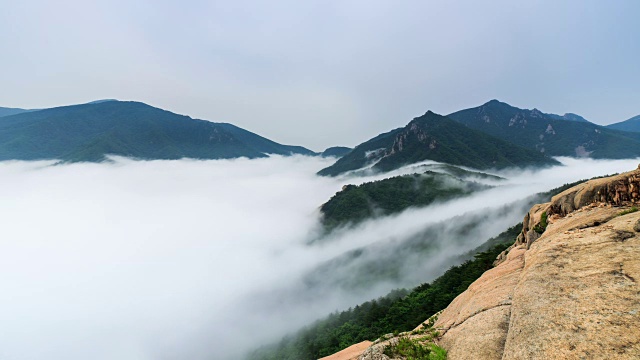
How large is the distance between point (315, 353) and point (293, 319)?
106 m

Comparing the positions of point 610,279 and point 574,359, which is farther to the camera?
point 610,279

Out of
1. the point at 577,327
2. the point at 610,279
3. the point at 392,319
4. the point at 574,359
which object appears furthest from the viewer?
the point at 392,319

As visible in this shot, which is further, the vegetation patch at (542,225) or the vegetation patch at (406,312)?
the vegetation patch at (406,312)

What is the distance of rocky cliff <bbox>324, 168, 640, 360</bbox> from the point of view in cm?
934

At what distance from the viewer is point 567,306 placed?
11.0 meters

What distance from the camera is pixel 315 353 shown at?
90.0m

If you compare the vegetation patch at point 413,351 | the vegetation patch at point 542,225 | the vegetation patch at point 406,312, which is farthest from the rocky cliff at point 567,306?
the vegetation patch at point 406,312

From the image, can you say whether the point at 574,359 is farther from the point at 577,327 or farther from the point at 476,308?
the point at 476,308

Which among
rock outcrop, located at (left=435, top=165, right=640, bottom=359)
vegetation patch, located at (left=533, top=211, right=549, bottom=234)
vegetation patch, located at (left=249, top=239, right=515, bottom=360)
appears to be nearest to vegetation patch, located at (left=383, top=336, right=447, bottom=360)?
rock outcrop, located at (left=435, top=165, right=640, bottom=359)

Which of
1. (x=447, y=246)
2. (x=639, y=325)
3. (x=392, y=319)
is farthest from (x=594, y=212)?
(x=447, y=246)

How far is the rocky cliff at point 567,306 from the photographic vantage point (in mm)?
9336

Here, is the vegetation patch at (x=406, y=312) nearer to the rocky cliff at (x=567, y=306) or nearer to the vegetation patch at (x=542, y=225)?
the vegetation patch at (x=542, y=225)

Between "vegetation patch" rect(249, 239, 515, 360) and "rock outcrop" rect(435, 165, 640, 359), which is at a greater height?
"rock outcrop" rect(435, 165, 640, 359)

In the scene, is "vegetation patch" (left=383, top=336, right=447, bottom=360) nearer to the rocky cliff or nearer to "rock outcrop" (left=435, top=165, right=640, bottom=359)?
the rocky cliff
